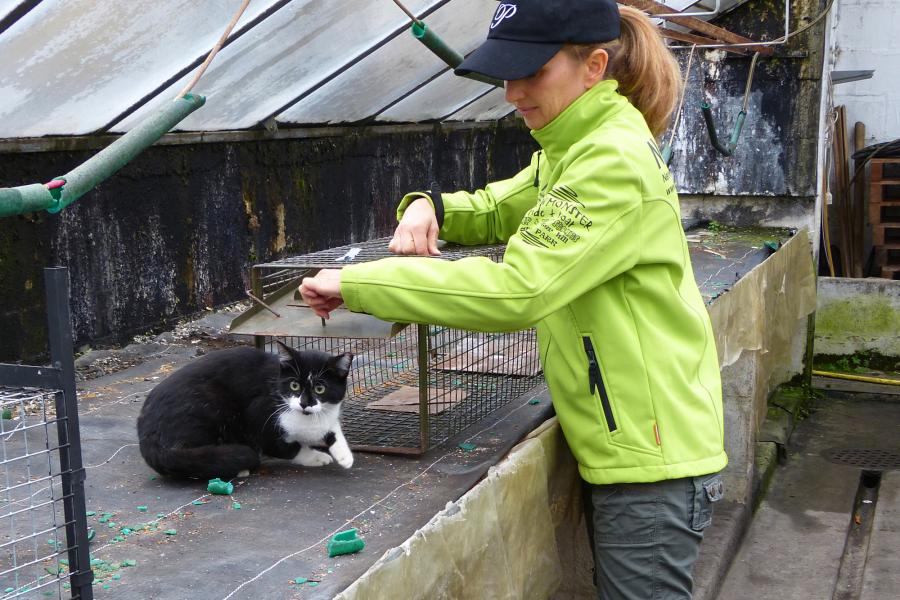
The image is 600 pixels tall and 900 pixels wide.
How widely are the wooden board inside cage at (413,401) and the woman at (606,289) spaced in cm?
168

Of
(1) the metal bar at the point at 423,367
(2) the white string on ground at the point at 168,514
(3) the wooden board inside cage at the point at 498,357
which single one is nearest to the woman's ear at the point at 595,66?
(1) the metal bar at the point at 423,367

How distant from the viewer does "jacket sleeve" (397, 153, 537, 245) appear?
264 cm

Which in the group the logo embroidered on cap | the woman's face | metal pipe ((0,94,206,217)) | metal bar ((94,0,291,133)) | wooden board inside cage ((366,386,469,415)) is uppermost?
metal bar ((94,0,291,133))

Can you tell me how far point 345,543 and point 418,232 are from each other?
0.88 metres

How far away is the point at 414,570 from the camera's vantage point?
1.65 meters

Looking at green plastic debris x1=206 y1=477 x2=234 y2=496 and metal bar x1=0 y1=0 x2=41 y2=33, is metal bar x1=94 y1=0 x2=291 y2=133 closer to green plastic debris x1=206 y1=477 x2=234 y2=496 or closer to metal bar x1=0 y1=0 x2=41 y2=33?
metal bar x1=0 y1=0 x2=41 y2=33

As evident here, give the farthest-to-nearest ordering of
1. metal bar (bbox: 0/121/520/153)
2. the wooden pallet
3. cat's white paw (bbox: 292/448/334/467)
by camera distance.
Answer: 1. the wooden pallet
2. metal bar (bbox: 0/121/520/153)
3. cat's white paw (bbox: 292/448/334/467)

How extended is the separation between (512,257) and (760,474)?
4.54 meters

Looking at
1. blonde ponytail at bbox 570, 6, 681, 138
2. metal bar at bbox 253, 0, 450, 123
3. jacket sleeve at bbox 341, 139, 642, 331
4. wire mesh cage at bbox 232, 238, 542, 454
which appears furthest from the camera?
metal bar at bbox 253, 0, 450, 123

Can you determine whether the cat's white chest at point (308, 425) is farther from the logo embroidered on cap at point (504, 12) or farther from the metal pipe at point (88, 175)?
the logo embroidered on cap at point (504, 12)

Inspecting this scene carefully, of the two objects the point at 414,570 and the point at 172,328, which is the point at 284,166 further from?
the point at 414,570

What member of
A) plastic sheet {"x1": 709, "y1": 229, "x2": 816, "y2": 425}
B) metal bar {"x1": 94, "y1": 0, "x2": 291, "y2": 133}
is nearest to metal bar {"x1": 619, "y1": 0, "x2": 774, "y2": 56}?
plastic sheet {"x1": 709, "y1": 229, "x2": 816, "y2": 425}

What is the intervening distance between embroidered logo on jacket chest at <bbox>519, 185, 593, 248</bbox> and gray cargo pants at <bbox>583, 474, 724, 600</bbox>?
0.60 meters

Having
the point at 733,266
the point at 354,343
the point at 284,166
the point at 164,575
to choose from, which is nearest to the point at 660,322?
the point at 164,575
